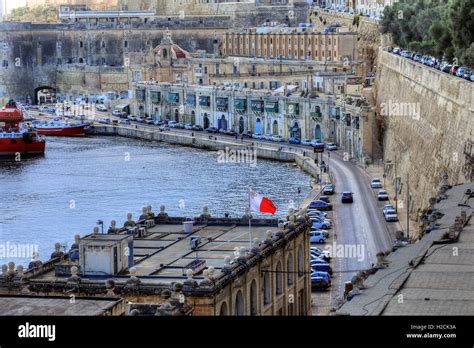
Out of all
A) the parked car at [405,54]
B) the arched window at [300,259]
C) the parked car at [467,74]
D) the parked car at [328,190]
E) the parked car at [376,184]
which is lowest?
the parked car at [328,190]

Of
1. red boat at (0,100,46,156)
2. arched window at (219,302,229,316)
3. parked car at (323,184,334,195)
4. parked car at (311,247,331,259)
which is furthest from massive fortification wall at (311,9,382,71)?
arched window at (219,302,229,316)

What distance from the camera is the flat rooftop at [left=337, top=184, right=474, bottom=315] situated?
541 inches

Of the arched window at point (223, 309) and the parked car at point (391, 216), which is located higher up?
the arched window at point (223, 309)

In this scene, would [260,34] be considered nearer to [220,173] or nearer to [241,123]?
[241,123]

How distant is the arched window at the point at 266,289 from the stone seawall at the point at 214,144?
29.6 meters

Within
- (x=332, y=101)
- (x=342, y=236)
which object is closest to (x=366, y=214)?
(x=342, y=236)

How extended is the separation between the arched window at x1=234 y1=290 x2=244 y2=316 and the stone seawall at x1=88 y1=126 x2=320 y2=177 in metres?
31.1

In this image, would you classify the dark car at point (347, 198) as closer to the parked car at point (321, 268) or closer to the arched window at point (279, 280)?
the parked car at point (321, 268)

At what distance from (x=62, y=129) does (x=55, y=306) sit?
59896 mm

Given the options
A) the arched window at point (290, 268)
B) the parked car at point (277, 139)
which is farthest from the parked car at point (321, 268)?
the parked car at point (277, 139)

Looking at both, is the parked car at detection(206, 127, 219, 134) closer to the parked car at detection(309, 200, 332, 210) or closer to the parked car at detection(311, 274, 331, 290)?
the parked car at detection(309, 200, 332, 210)

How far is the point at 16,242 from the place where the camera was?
128ft

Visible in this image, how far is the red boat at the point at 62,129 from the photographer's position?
2899 inches

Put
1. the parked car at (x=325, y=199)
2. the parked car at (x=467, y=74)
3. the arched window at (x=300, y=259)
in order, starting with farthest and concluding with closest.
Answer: the parked car at (x=325, y=199), the parked car at (x=467, y=74), the arched window at (x=300, y=259)
